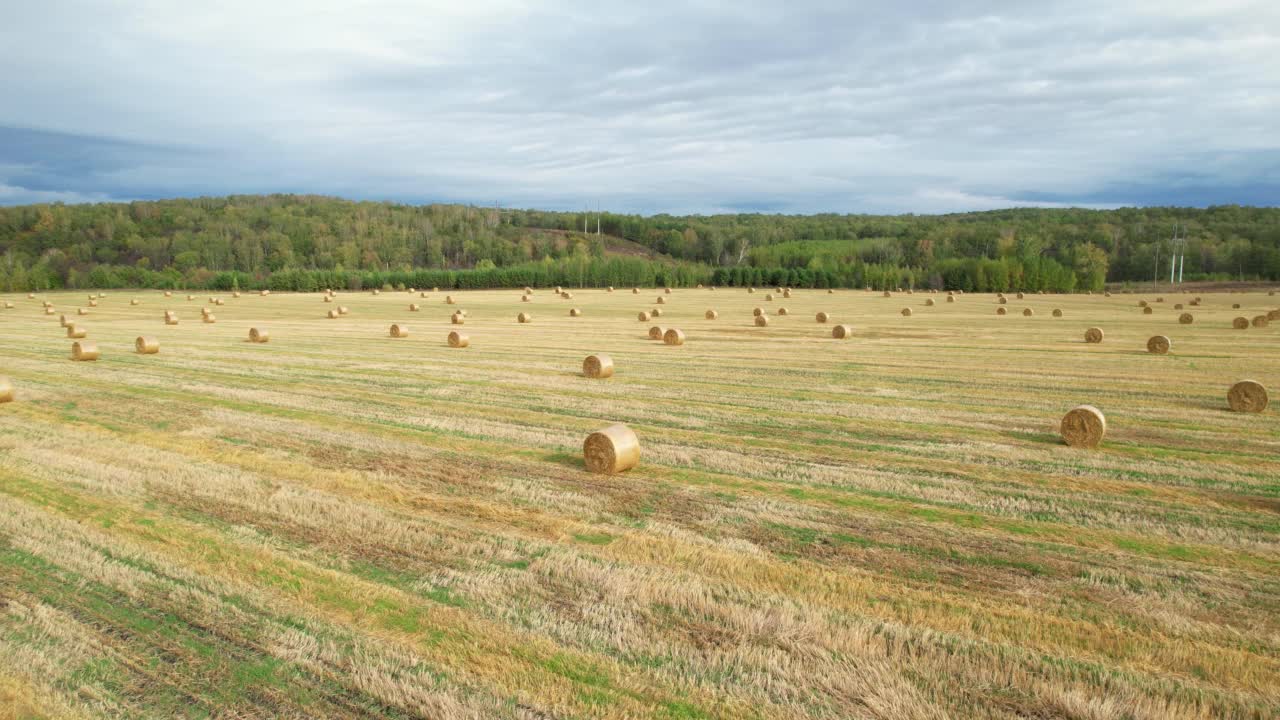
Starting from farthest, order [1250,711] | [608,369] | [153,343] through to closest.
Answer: [153,343]
[608,369]
[1250,711]

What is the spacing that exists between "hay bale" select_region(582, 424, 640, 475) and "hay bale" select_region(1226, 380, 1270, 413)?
33.8 feet

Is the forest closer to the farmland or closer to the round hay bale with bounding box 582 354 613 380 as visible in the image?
the round hay bale with bounding box 582 354 613 380

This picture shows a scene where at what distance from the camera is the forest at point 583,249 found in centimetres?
9588

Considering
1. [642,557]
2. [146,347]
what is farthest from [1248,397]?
[146,347]

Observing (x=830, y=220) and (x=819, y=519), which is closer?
(x=819, y=519)

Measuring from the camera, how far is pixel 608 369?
17000 millimetres

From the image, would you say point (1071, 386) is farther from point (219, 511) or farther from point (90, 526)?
point (90, 526)

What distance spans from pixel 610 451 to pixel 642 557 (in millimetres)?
2552

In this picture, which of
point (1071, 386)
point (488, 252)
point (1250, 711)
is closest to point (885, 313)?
point (1071, 386)

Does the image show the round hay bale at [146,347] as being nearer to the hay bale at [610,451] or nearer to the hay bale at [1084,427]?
the hay bale at [610,451]

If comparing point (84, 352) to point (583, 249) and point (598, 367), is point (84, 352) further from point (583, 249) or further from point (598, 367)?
point (583, 249)

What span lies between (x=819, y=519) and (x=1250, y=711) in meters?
3.60

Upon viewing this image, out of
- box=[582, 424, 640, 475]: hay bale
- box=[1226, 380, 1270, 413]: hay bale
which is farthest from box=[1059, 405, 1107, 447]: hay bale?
box=[582, 424, 640, 475]: hay bale

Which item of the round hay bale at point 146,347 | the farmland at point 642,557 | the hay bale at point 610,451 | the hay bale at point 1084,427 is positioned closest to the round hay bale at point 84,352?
the round hay bale at point 146,347
